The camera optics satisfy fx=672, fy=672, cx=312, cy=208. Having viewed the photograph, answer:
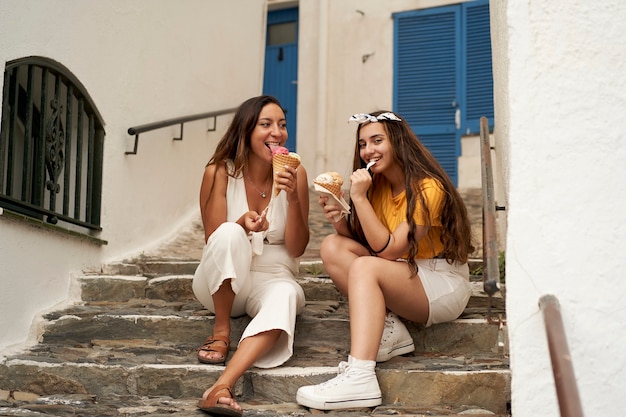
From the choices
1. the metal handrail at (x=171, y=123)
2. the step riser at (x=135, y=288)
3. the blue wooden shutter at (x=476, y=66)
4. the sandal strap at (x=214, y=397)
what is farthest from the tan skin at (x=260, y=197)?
the blue wooden shutter at (x=476, y=66)

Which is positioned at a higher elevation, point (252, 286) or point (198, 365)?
point (252, 286)

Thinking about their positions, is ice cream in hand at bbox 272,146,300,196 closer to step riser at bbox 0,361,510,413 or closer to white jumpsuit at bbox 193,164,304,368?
white jumpsuit at bbox 193,164,304,368

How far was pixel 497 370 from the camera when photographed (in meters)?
2.45

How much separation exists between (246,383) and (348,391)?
0.48m

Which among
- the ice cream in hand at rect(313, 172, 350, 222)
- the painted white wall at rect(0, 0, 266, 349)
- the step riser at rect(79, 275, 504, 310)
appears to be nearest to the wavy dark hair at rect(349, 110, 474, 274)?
the ice cream in hand at rect(313, 172, 350, 222)

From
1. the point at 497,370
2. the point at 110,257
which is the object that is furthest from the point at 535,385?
the point at 110,257

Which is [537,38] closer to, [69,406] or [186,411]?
[186,411]

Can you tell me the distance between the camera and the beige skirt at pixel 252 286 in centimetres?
260

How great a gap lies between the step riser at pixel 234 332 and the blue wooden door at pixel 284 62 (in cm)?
514

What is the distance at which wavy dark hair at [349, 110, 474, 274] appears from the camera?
261 centimetres

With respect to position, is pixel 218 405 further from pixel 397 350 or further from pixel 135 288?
pixel 135 288

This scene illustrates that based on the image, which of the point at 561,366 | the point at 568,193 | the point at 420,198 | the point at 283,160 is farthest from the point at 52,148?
the point at 561,366

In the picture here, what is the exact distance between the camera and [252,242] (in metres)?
2.89

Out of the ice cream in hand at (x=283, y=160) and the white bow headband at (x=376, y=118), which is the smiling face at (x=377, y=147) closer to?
the white bow headband at (x=376, y=118)
